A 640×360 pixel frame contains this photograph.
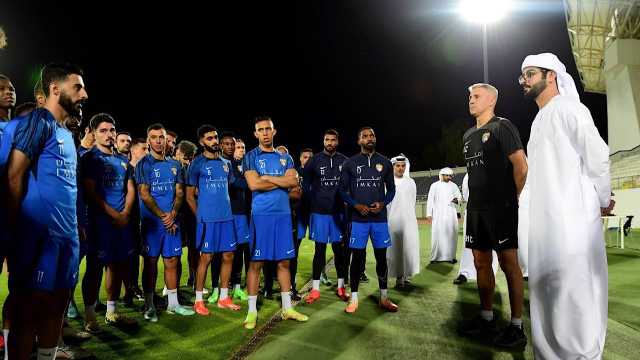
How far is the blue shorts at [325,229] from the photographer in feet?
22.6

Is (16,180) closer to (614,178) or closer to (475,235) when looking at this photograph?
(475,235)

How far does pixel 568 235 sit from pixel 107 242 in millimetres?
4687

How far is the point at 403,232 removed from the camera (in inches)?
308

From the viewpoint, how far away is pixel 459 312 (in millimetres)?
5531

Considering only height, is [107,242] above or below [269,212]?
below

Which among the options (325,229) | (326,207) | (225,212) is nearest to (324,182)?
(326,207)

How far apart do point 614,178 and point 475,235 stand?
28.5 m

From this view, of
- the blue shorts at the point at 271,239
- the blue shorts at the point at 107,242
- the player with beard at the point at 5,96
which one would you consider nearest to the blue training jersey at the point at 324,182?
the blue shorts at the point at 271,239

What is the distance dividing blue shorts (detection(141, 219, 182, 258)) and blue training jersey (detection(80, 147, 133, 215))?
0.59 m

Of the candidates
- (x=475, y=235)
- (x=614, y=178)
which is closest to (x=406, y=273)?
(x=475, y=235)

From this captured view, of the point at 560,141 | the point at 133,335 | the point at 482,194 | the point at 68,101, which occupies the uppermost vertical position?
the point at 68,101

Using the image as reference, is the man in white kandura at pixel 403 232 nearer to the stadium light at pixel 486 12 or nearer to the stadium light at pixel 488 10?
the stadium light at pixel 486 12

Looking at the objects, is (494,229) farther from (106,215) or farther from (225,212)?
(106,215)

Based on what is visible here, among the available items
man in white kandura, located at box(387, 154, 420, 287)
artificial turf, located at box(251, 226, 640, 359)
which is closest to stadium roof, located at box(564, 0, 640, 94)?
man in white kandura, located at box(387, 154, 420, 287)
